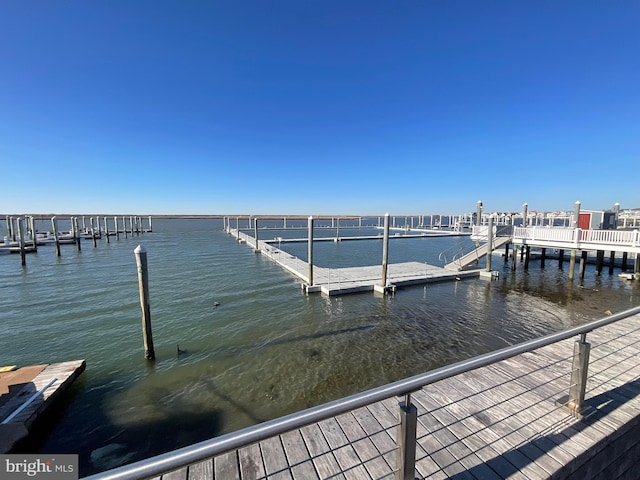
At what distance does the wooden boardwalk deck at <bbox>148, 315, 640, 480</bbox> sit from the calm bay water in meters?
2.45

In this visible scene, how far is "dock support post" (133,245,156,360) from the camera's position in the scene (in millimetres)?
6184

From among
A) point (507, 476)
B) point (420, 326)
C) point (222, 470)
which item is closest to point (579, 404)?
point (507, 476)

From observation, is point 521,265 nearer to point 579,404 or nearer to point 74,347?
point 579,404

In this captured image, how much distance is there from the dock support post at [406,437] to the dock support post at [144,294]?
19.9ft

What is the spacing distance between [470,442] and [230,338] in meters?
6.33

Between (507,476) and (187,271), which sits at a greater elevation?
(507,476)

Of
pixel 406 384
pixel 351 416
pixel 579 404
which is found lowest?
pixel 351 416

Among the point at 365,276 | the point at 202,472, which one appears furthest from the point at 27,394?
the point at 365,276

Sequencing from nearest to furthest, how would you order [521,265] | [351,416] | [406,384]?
1. [406,384]
2. [351,416]
3. [521,265]

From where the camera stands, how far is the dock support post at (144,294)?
243 inches

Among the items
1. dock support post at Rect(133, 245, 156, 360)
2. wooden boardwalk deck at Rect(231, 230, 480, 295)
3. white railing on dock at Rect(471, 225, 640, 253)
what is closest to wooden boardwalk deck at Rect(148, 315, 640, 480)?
dock support post at Rect(133, 245, 156, 360)

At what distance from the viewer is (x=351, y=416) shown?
2.93 metres

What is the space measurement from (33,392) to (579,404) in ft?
25.6

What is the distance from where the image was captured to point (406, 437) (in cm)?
168
